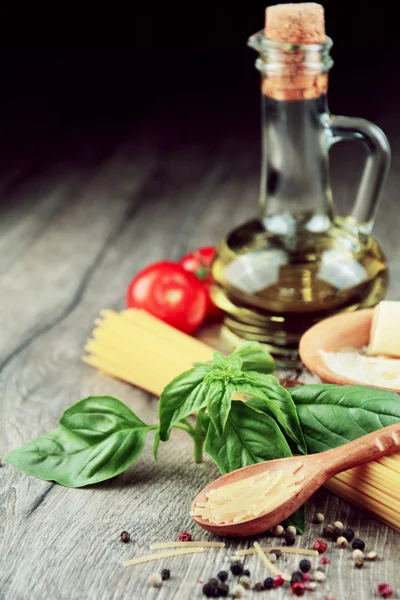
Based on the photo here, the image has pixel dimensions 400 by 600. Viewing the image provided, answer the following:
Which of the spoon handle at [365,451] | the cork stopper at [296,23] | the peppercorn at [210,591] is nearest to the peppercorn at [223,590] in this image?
the peppercorn at [210,591]

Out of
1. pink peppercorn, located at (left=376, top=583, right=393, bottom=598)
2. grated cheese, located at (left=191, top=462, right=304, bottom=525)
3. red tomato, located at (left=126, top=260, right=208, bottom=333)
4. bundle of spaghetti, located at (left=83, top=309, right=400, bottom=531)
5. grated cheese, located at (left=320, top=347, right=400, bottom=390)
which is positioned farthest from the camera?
red tomato, located at (left=126, top=260, right=208, bottom=333)

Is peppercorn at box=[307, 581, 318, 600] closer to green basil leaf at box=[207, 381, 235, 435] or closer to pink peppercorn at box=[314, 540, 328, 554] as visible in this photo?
pink peppercorn at box=[314, 540, 328, 554]

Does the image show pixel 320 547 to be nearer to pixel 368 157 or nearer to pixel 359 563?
pixel 359 563

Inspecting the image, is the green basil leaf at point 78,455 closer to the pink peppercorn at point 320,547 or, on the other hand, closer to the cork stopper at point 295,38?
the pink peppercorn at point 320,547

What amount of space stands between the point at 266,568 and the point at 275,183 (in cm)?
88

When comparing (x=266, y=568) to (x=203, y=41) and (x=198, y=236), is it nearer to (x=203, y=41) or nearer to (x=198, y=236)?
(x=198, y=236)

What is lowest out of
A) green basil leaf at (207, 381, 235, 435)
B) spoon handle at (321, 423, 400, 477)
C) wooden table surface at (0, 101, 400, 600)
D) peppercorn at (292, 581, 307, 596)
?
wooden table surface at (0, 101, 400, 600)

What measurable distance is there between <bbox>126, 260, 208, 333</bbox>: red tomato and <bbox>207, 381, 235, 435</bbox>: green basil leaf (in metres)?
0.67

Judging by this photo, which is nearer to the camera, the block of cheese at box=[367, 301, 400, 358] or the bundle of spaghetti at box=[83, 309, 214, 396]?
the block of cheese at box=[367, 301, 400, 358]

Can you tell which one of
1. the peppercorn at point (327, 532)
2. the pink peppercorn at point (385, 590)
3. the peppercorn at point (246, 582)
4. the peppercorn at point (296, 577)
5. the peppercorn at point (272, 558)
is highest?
the pink peppercorn at point (385, 590)

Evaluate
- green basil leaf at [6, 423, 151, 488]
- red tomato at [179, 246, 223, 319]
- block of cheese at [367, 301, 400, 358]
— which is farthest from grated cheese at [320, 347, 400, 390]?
red tomato at [179, 246, 223, 319]

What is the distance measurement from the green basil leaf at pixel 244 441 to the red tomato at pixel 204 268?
769 mm

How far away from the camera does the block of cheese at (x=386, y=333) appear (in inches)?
67.9

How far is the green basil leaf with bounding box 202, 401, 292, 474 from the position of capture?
148cm
